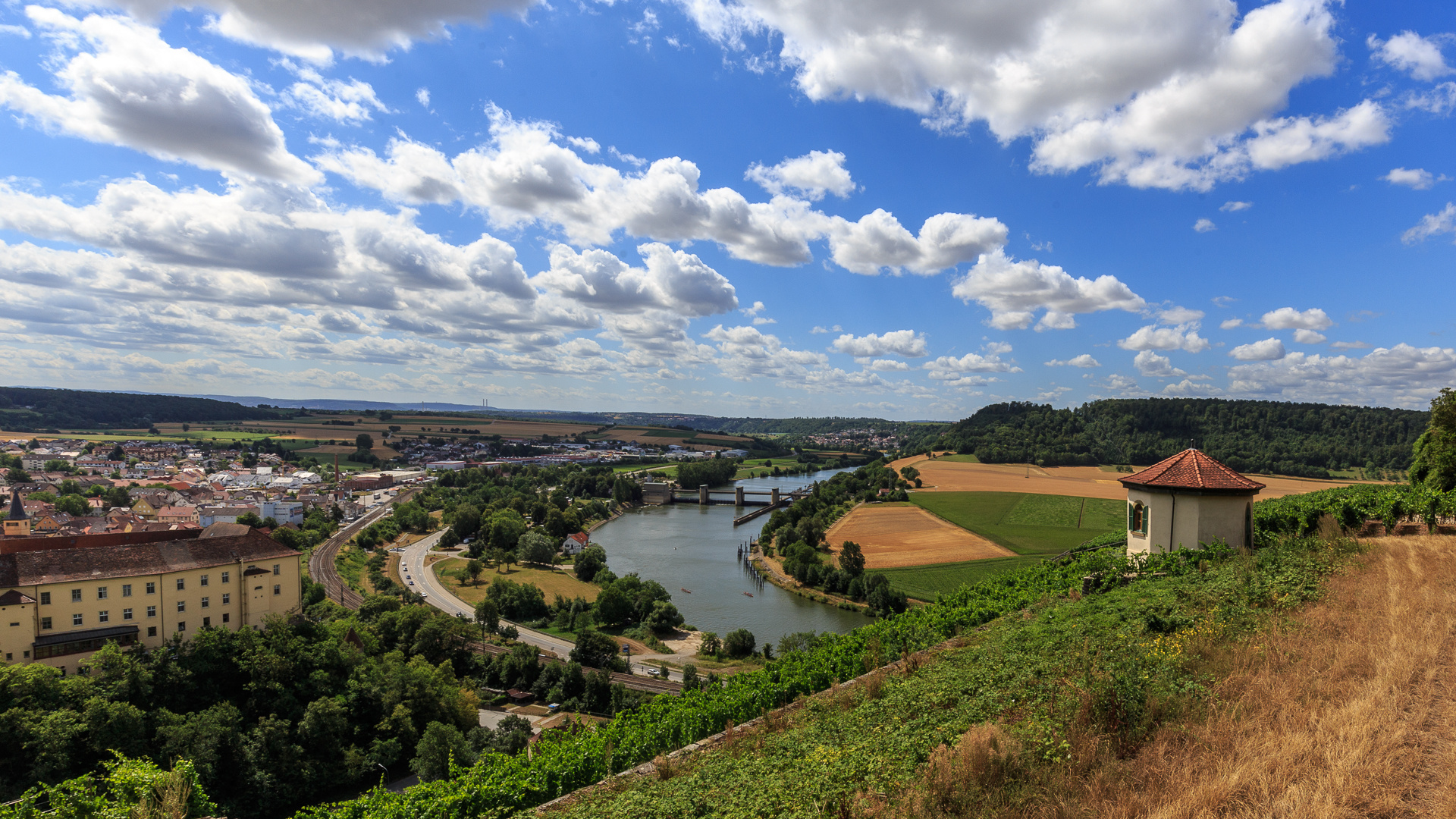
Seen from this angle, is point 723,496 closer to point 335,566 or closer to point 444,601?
point 335,566

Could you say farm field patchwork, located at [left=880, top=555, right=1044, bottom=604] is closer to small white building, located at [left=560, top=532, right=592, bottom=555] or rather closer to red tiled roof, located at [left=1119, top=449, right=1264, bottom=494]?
red tiled roof, located at [left=1119, top=449, right=1264, bottom=494]

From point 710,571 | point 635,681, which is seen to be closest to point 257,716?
point 635,681

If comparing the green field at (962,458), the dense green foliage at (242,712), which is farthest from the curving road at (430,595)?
the green field at (962,458)

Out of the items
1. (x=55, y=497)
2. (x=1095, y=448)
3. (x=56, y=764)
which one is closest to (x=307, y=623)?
(x=56, y=764)

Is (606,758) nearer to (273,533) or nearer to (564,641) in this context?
(564,641)

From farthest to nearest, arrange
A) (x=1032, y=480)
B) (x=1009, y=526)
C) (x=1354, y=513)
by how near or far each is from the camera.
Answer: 1. (x=1032, y=480)
2. (x=1009, y=526)
3. (x=1354, y=513)

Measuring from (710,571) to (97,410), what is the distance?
154652 millimetres

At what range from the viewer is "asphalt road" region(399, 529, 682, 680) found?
112ft

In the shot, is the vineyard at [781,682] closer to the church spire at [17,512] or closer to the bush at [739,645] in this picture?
the bush at [739,645]

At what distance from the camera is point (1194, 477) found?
14.4m

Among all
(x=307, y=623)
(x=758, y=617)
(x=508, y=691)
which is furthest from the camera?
(x=758, y=617)

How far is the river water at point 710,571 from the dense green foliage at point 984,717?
1052 inches

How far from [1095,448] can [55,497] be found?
121 m

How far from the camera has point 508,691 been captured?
28.5 meters
